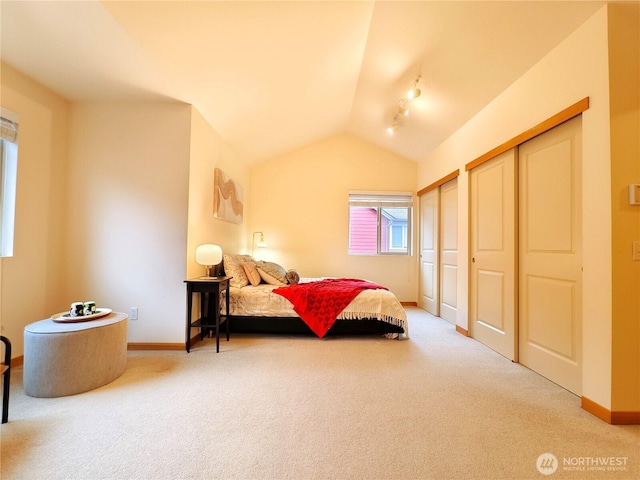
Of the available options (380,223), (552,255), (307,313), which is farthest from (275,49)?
(380,223)

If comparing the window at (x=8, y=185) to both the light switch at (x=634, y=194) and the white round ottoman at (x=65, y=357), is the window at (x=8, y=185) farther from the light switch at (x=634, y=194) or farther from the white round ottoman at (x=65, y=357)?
the light switch at (x=634, y=194)

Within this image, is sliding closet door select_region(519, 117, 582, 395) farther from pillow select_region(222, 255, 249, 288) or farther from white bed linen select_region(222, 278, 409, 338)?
pillow select_region(222, 255, 249, 288)

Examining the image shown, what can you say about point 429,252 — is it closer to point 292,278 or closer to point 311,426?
point 292,278

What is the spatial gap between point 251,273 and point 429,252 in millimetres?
2949

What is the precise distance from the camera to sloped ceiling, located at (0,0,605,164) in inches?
76.3

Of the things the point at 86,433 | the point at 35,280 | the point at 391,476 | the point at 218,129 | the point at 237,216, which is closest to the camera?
the point at 391,476

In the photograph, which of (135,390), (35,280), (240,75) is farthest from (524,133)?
(35,280)

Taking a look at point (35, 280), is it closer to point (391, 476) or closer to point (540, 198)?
point (391, 476)

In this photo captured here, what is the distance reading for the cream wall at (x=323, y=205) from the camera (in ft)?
17.2

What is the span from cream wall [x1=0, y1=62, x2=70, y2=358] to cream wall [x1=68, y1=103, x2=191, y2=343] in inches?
3.9

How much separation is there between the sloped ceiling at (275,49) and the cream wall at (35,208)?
0.19 meters

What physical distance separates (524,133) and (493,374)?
2.08 m

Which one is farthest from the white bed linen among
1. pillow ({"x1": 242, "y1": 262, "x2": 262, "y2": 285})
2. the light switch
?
the light switch

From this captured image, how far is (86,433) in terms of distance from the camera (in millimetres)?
1508
